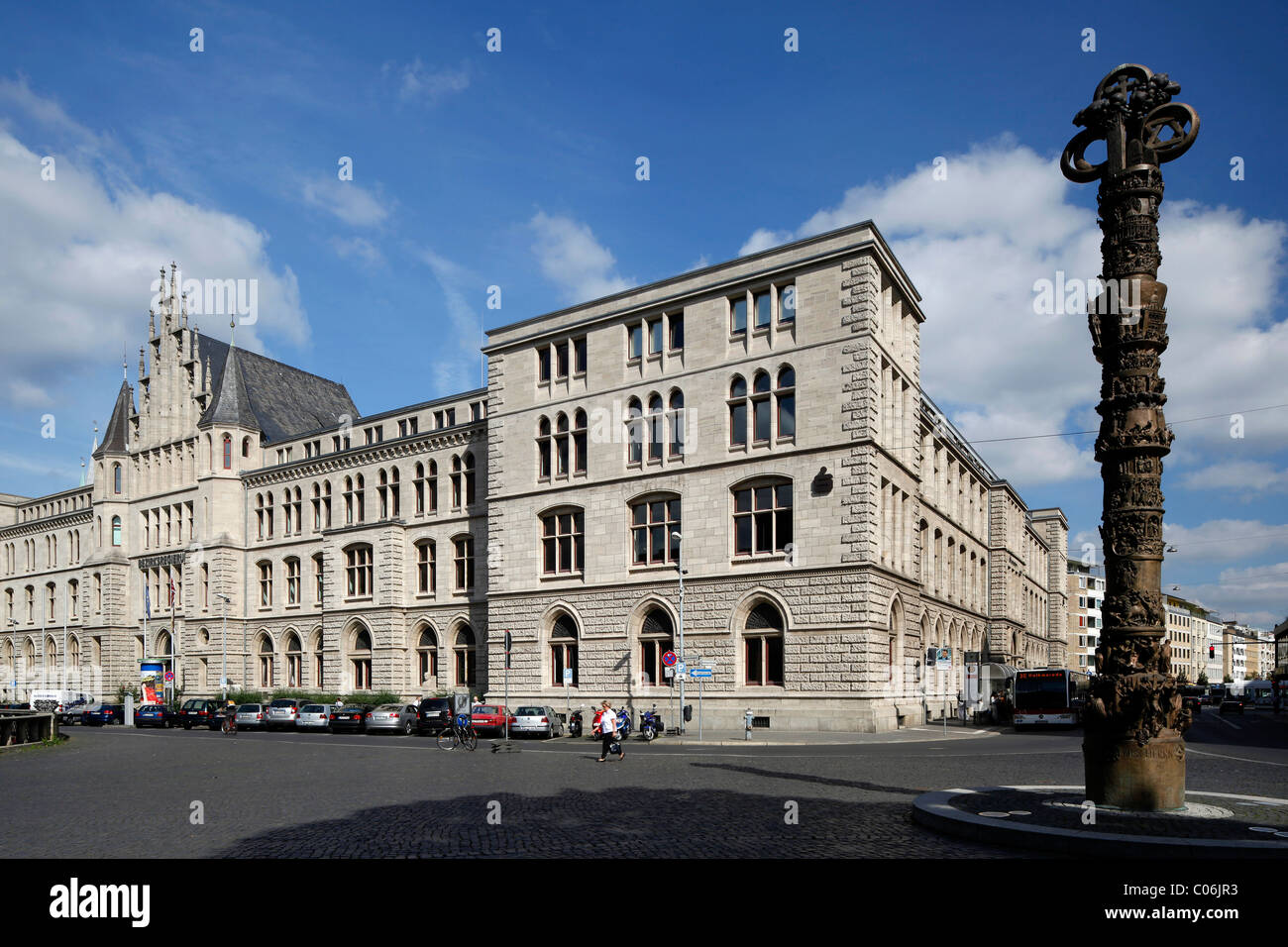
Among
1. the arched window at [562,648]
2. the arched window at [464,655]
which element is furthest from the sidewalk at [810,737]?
the arched window at [464,655]

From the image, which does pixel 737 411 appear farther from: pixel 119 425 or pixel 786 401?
pixel 119 425

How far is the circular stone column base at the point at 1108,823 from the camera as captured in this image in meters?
10.2

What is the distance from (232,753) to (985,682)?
36076 millimetres

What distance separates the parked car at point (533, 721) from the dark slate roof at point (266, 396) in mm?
31601

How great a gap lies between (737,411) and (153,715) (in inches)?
1332

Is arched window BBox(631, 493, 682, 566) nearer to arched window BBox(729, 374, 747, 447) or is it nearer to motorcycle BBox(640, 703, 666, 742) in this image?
arched window BBox(729, 374, 747, 447)

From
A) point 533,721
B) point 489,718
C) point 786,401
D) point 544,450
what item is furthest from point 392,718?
point 786,401

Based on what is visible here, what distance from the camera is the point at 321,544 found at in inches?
2333

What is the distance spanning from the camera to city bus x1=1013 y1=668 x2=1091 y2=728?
41719mm

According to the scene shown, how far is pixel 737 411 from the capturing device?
39875 mm

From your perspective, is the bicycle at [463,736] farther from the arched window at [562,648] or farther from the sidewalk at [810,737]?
the arched window at [562,648]

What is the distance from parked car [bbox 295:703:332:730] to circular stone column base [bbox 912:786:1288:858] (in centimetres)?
3631
